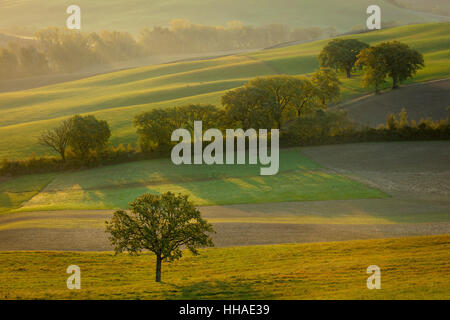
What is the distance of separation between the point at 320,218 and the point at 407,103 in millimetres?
47034

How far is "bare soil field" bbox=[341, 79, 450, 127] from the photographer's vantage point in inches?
2817

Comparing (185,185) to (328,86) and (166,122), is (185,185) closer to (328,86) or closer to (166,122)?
(166,122)

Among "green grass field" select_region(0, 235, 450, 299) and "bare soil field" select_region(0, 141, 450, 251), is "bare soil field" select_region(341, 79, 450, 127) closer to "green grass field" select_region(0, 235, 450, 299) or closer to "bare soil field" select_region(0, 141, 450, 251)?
"bare soil field" select_region(0, 141, 450, 251)

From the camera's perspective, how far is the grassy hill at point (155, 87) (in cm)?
8425

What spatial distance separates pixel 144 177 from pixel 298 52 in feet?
317

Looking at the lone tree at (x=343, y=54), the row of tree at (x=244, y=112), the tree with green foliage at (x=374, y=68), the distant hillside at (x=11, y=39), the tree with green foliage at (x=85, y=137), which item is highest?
the distant hillside at (x=11, y=39)

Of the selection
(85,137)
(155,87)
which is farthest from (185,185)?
(155,87)

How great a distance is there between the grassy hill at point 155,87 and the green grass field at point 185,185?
14594 mm

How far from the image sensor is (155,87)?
385 ft

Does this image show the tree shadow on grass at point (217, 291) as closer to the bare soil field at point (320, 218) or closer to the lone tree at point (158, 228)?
the lone tree at point (158, 228)

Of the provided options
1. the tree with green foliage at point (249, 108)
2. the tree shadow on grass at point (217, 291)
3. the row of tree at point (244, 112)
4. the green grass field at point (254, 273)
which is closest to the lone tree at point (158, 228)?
the green grass field at point (254, 273)

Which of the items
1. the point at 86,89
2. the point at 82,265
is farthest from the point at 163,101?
the point at 82,265

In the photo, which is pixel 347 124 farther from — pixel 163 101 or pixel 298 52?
pixel 298 52
